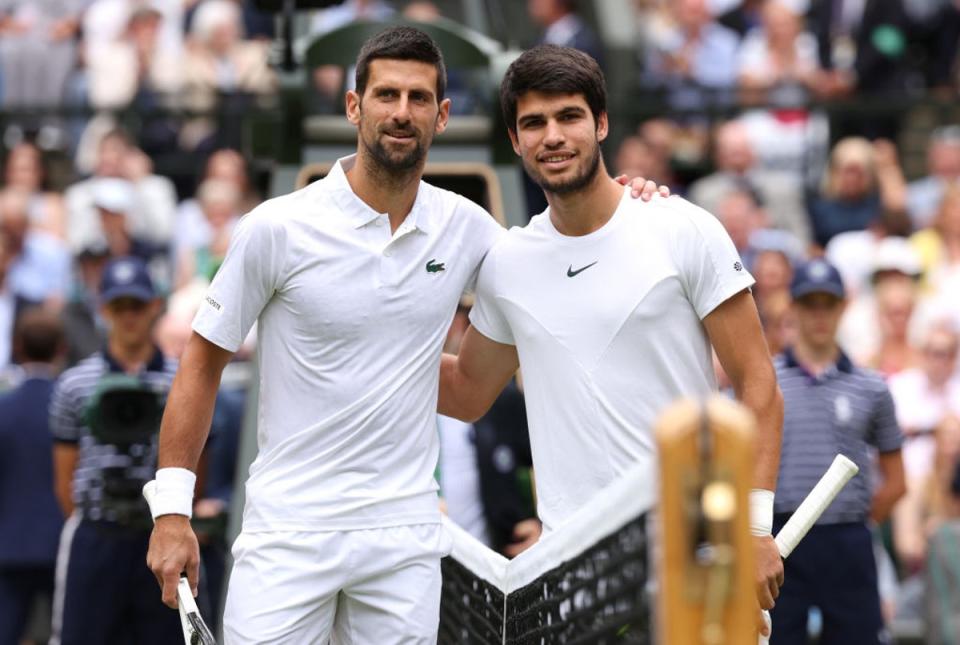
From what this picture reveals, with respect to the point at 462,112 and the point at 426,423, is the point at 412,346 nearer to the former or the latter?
the point at 426,423

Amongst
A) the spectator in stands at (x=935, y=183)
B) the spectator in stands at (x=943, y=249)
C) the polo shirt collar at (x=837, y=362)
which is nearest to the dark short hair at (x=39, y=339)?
the polo shirt collar at (x=837, y=362)

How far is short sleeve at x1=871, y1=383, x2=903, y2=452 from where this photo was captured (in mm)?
8367

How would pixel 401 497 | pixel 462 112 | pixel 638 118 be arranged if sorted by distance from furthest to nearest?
pixel 638 118
pixel 462 112
pixel 401 497

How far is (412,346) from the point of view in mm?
5773

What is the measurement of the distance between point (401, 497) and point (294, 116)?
4320 millimetres

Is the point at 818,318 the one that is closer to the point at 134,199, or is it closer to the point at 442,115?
the point at 442,115

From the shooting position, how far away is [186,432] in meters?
5.74

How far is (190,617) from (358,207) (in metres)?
1.23

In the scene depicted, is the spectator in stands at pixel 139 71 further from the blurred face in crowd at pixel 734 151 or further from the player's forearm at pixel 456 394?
the player's forearm at pixel 456 394

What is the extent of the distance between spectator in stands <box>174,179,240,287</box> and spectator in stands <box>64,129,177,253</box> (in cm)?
36

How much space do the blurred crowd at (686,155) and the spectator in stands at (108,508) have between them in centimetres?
158

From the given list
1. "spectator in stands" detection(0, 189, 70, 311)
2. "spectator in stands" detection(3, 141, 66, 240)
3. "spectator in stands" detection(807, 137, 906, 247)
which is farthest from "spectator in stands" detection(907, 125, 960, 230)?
"spectator in stands" detection(3, 141, 66, 240)

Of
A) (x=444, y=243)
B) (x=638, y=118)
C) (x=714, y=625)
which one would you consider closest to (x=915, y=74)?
(x=638, y=118)

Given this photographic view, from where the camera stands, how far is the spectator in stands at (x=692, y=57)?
47.3 feet
